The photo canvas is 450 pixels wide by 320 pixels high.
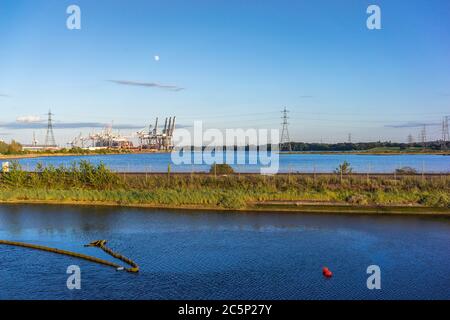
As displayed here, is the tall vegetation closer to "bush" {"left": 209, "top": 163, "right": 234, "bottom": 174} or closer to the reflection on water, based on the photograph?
the reflection on water

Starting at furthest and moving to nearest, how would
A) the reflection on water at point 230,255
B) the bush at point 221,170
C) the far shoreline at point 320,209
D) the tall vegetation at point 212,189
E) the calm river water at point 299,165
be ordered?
the calm river water at point 299,165, the bush at point 221,170, the tall vegetation at point 212,189, the far shoreline at point 320,209, the reflection on water at point 230,255

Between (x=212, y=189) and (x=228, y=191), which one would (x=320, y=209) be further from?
(x=212, y=189)

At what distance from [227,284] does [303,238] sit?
17.8ft

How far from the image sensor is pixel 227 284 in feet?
33.1

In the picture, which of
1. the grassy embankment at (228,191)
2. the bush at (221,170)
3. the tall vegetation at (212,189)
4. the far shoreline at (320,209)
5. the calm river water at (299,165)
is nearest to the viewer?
the far shoreline at (320,209)

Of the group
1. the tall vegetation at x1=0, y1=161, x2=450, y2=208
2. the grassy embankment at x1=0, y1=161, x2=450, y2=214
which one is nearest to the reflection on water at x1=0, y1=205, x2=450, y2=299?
the grassy embankment at x1=0, y1=161, x2=450, y2=214

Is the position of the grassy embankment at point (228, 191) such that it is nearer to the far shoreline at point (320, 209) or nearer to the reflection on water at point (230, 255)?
the far shoreline at point (320, 209)

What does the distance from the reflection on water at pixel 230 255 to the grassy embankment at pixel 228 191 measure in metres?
1.63

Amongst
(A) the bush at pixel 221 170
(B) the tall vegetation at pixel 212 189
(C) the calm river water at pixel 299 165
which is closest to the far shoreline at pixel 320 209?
(B) the tall vegetation at pixel 212 189

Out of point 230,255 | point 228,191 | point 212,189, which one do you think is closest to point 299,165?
point 212,189

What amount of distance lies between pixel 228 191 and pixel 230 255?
9.93 meters

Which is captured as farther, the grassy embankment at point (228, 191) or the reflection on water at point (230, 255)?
the grassy embankment at point (228, 191)

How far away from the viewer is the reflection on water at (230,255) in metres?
9.77
